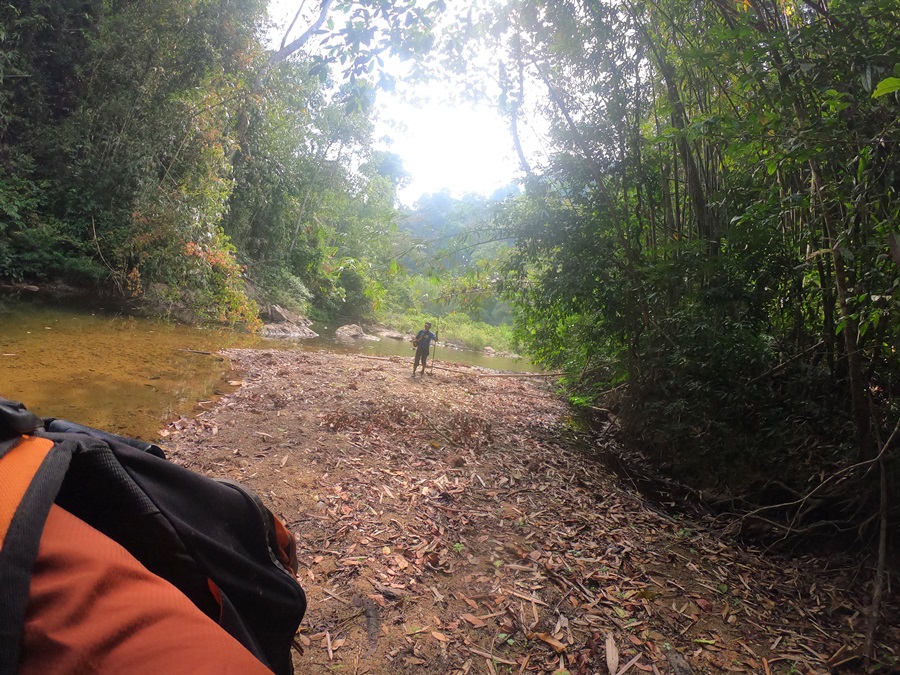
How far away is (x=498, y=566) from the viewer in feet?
11.5

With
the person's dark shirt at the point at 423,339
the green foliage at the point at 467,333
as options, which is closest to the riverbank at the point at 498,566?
the person's dark shirt at the point at 423,339

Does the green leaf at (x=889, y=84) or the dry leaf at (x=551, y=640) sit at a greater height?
the green leaf at (x=889, y=84)

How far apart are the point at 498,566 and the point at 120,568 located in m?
3.17

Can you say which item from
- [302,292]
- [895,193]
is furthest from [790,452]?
[302,292]

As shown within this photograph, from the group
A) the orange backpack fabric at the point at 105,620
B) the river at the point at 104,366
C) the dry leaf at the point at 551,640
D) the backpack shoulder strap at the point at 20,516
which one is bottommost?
the dry leaf at the point at 551,640

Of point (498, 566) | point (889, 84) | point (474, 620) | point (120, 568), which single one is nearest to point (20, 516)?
point (120, 568)

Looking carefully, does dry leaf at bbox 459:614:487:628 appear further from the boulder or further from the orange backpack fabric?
the boulder

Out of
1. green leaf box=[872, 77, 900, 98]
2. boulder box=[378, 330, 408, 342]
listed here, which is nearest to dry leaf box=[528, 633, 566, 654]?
green leaf box=[872, 77, 900, 98]

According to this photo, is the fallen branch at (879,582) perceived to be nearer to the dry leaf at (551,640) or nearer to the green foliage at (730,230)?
the green foliage at (730,230)

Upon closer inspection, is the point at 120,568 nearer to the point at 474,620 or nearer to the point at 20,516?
the point at 20,516

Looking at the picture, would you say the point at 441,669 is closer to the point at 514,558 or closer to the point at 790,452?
the point at 514,558

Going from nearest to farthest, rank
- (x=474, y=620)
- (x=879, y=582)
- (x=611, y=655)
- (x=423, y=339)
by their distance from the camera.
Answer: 1. (x=611, y=655)
2. (x=474, y=620)
3. (x=879, y=582)
4. (x=423, y=339)

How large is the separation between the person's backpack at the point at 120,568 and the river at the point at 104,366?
187 inches

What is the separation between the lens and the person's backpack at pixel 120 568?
0.69 meters
